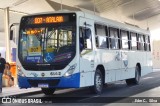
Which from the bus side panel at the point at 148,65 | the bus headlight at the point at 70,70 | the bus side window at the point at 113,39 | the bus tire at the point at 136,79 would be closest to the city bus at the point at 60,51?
the bus headlight at the point at 70,70

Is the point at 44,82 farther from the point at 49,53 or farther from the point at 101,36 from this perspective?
the point at 101,36

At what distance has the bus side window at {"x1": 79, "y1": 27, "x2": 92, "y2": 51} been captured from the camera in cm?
1389

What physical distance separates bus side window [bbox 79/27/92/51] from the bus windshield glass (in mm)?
393

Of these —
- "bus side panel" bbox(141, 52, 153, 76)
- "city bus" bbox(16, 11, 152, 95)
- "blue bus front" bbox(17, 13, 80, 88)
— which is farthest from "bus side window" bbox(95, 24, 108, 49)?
"bus side panel" bbox(141, 52, 153, 76)

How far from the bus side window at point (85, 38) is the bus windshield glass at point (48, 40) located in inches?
15.5

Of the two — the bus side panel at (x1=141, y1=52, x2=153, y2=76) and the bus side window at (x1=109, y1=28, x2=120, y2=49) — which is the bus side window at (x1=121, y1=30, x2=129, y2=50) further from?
the bus side panel at (x1=141, y1=52, x2=153, y2=76)

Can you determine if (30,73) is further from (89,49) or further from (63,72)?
(89,49)

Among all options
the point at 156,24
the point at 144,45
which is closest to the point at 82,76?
the point at 144,45

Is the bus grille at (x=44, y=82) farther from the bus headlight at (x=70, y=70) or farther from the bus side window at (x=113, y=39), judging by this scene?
the bus side window at (x=113, y=39)

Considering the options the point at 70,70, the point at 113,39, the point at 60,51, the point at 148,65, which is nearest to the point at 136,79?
the point at 148,65

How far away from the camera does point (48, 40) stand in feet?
45.0

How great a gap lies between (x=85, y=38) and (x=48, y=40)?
4.62 ft

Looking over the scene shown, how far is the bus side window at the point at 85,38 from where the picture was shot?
1389 centimetres

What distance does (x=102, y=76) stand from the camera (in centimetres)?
1592
